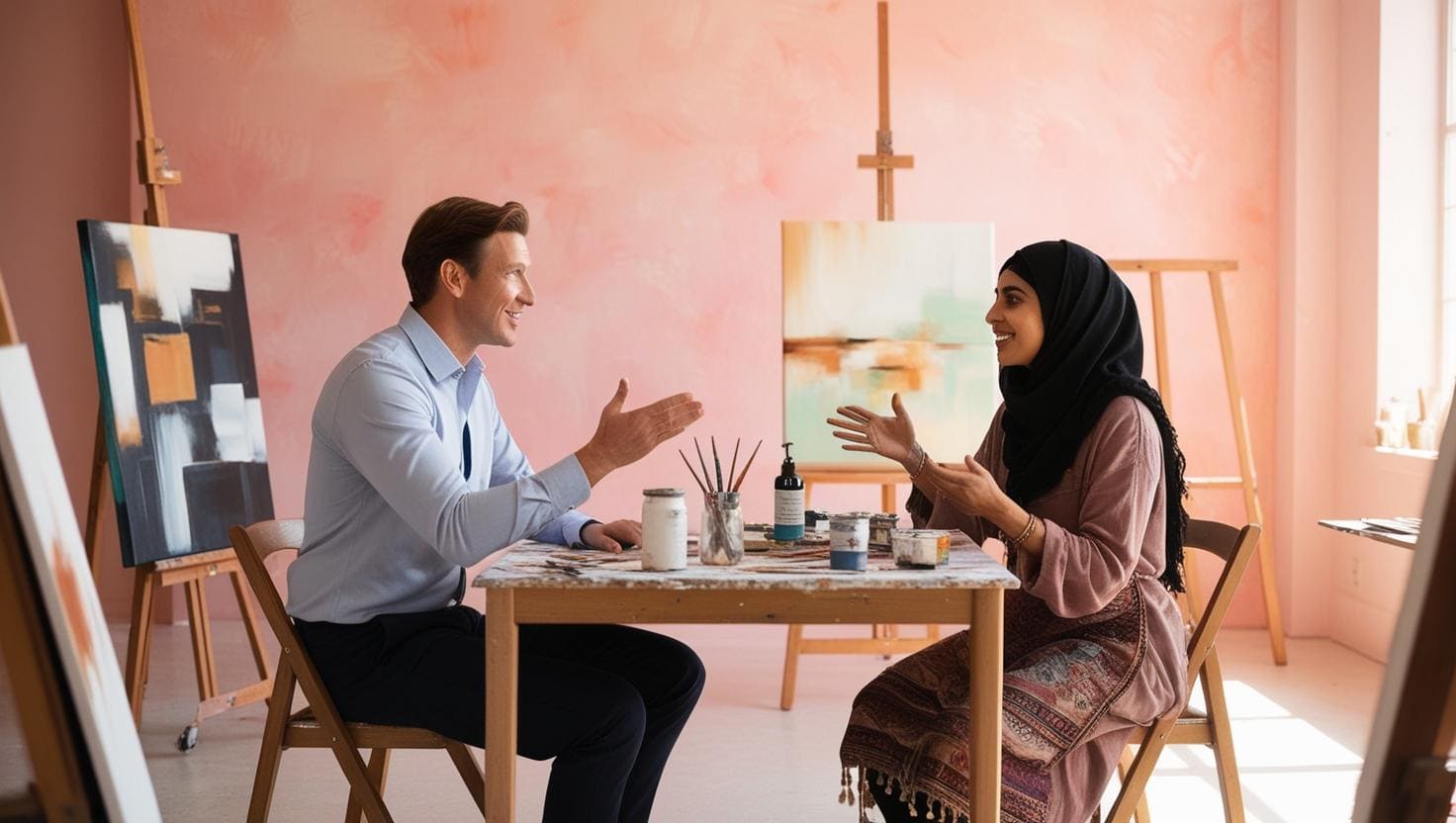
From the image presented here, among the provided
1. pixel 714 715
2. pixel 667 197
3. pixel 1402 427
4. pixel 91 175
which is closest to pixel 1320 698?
pixel 1402 427

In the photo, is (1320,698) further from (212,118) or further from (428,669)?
(212,118)

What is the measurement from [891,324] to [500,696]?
2.47m

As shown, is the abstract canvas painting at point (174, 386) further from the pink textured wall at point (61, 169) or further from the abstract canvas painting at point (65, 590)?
the abstract canvas painting at point (65, 590)

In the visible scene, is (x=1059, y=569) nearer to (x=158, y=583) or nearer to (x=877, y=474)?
(x=877, y=474)

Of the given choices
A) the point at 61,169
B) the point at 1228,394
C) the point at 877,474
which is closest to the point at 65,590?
the point at 877,474

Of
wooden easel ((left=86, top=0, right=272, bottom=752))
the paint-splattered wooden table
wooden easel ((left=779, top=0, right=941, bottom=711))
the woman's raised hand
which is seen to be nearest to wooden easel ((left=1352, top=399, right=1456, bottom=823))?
the paint-splattered wooden table

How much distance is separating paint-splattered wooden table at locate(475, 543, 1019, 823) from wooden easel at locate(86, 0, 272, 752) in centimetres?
180

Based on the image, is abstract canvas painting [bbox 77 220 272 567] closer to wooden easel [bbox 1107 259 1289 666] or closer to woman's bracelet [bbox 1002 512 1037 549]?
woman's bracelet [bbox 1002 512 1037 549]

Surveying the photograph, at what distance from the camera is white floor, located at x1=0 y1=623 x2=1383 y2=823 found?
3.12 m

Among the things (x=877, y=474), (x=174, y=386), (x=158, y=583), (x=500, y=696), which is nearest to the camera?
(x=500, y=696)

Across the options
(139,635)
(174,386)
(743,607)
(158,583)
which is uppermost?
(174,386)

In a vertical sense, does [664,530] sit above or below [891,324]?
below

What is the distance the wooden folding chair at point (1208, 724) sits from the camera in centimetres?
229

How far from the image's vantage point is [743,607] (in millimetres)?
1976
